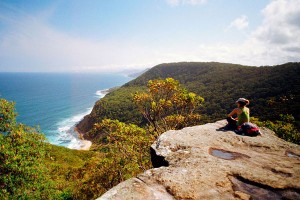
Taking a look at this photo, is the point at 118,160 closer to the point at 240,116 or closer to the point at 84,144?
the point at 240,116

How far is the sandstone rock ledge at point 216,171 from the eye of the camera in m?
4.69

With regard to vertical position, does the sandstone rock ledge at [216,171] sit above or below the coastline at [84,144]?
above

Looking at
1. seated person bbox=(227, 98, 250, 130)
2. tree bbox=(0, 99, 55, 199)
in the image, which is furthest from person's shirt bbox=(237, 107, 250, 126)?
tree bbox=(0, 99, 55, 199)

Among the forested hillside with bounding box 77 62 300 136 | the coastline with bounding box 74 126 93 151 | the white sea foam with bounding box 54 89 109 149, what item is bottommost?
the coastline with bounding box 74 126 93 151

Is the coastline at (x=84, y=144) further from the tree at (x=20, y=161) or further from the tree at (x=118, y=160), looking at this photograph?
the tree at (x=20, y=161)

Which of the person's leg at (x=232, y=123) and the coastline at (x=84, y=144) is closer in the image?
the person's leg at (x=232, y=123)

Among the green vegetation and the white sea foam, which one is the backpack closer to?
the green vegetation

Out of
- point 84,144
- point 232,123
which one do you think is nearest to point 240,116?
point 232,123

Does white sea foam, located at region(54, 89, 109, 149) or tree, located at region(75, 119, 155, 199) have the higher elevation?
tree, located at region(75, 119, 155, 199)

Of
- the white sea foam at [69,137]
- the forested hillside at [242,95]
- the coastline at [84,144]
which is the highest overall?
the forested hillside at [242,95]

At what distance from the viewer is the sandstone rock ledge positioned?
4.69m

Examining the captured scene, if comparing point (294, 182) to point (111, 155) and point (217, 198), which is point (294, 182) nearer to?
point (217, 198)

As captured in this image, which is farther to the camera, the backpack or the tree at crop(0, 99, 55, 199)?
the tree at crop(0, 99, 55, 199)

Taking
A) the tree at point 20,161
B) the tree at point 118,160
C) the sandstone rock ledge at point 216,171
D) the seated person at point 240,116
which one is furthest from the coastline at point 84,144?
the sandstone rock ledge at point 216,171
